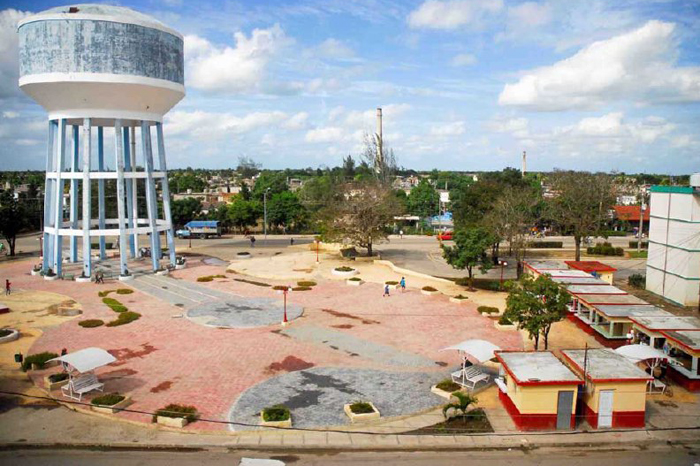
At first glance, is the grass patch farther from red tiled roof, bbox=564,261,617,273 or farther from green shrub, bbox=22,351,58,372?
red tiled roof, bbox=564,261,617,273

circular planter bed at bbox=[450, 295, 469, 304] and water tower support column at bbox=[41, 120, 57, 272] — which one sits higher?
water tower support column at bbox=[41, 120, 57, 272]

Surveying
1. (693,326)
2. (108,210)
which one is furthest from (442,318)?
(108,210)

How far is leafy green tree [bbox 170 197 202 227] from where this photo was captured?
263 feet

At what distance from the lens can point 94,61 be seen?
42000 millimetres

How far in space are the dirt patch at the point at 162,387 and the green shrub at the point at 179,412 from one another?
232 centimetres

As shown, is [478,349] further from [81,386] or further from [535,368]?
[81,386]

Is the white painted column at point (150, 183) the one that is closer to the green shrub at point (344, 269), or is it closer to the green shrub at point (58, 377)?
the green shrub at point (344, 269)

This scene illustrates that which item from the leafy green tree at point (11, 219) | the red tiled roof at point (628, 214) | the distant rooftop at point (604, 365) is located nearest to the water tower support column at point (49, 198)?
the leafy green tree at point (11, 219)

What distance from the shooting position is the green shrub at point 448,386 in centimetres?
2292

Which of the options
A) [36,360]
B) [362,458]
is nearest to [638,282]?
[362,458]

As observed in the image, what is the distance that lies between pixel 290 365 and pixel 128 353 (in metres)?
8.52

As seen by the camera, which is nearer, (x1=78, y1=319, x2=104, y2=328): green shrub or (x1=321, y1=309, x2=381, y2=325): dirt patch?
(x1=78, y1=319, x2=104, y2=328): green shrub

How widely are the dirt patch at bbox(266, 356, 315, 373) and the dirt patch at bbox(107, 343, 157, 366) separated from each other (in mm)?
6847

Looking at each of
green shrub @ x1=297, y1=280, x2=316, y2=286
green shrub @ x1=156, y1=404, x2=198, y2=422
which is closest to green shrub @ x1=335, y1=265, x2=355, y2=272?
green shrub @ x1=297, y1=280, x2=316, y2=286
